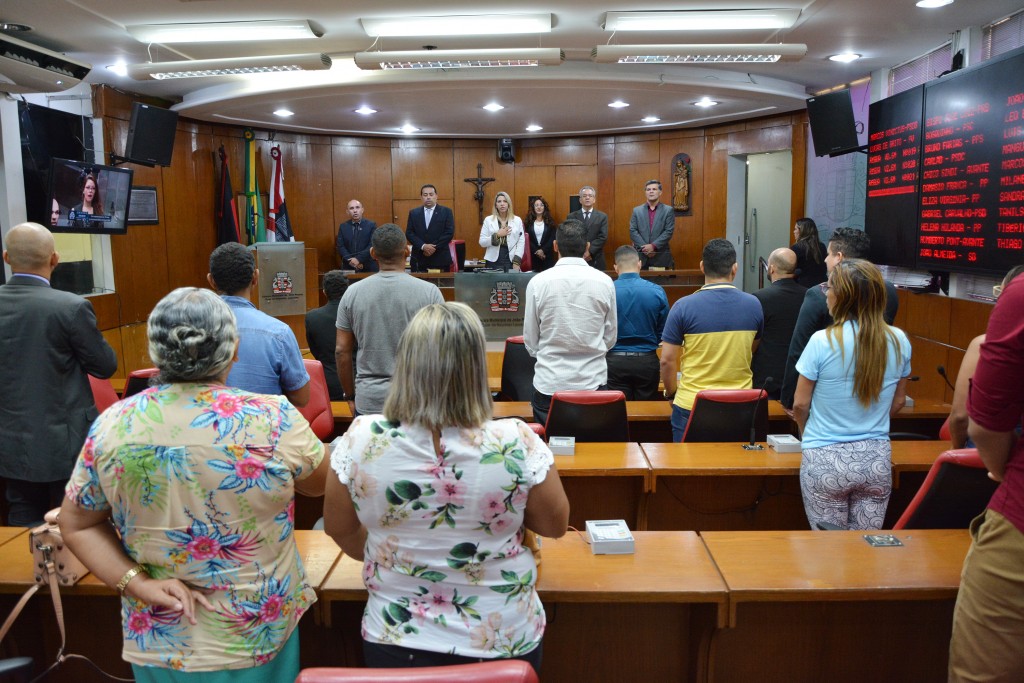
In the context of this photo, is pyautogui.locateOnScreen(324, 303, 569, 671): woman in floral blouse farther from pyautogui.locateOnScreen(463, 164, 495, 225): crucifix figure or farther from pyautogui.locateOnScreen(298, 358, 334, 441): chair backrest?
pyautogui.locateOnScreen(463, 164, 495, 225): crucifix figure

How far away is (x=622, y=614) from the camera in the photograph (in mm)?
2092

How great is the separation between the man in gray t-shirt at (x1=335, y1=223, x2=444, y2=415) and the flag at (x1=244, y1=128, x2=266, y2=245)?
6558 mm

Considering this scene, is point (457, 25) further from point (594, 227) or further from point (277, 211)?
point (277, 211)

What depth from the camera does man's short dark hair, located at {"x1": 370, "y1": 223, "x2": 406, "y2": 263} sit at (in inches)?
132

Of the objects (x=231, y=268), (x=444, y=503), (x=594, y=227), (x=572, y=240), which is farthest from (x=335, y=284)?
(x=594, y=227)

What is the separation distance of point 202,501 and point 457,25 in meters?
4.95

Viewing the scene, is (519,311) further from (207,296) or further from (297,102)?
(207,296)

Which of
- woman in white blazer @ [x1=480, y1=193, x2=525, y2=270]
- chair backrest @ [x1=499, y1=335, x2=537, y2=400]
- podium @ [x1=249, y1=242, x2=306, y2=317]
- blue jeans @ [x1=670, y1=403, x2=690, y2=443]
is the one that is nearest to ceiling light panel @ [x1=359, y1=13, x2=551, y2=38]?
chair backrest @ [x1=499, y1=335, x2=537, y2=400]

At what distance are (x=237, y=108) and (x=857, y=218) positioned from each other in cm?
656

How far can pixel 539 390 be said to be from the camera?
3.85m

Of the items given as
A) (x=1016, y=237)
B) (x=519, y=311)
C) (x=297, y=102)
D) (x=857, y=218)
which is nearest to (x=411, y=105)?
(x=297, y=102)

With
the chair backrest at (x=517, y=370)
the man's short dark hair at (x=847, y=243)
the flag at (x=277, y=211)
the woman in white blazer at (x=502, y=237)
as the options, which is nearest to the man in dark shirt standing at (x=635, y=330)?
the chair backrest at (x=517, y=370)

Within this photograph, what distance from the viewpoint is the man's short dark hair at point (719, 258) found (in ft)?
11.6

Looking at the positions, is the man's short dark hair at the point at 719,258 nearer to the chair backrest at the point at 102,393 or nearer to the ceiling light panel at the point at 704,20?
the ceiling light panel at the point at 704,20
